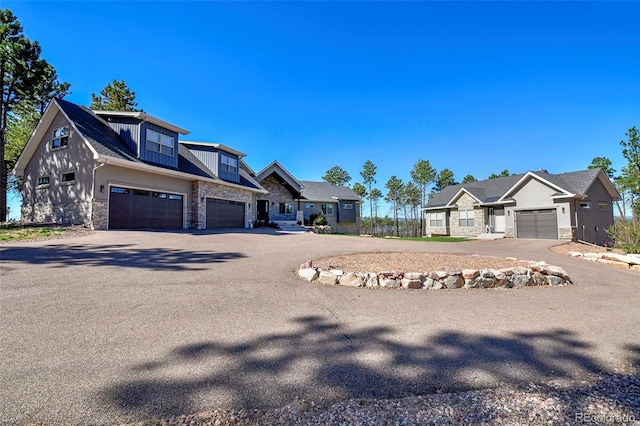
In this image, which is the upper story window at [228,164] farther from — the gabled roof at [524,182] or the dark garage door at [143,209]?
the gabled roof at [524,182]

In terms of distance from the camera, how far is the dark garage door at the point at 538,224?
19.2m

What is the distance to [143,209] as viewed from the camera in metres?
15.0

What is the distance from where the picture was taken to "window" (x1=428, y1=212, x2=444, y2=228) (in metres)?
27.1

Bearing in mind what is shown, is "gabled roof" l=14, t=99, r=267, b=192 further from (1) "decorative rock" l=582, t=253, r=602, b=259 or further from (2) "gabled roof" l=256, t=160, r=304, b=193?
(1) "decorative rock" l=582, t=253, r=602, b=259

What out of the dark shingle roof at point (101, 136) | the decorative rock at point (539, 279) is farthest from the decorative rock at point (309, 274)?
the dark shingle roof at point (101, 136)

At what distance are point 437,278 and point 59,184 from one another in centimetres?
1792

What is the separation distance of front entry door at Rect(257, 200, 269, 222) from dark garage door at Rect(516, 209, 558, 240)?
64.9 ft

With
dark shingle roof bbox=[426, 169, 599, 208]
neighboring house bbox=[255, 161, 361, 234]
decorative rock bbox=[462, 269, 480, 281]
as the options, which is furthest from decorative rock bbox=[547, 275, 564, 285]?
neighboring house bbox=[255, 161, 361, 234]

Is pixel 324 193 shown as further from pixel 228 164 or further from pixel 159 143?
pixel 159 143

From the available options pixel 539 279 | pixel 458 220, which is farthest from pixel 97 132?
pixel 458 220

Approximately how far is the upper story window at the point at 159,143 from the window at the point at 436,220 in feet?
74.3

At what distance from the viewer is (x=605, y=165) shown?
3122 cm

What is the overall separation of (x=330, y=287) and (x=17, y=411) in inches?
172

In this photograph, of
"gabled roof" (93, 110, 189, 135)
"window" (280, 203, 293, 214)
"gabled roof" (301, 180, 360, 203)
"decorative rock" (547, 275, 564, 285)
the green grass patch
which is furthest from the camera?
"gabled roof" (301, 180, 360, 203)
